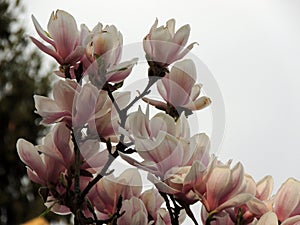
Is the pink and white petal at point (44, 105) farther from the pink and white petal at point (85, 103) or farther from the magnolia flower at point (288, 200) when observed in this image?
the magnolia flower at point (288, 200)

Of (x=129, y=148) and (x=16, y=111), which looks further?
(x=16, y=111)

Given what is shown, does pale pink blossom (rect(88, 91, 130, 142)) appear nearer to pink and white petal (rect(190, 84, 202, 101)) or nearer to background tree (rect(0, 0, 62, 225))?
pink and white petal (rect(190, 84, 202, 101))

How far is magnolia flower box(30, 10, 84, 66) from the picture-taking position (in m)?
0.38

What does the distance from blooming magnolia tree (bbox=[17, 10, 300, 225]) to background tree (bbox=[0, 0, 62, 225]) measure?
15.4ft

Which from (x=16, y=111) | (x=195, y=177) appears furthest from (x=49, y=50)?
(x=16, y=111)

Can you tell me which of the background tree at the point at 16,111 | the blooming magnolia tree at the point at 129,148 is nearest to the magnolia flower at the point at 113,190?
the blooming magnolia tree at the point at 129,148

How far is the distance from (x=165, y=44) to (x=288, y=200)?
4.1 inches

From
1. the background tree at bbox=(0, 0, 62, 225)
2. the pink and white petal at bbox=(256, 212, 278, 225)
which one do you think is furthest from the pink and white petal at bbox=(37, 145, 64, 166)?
the background tree at bbox=(0, 0, 62, 225)

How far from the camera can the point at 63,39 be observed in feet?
1.25

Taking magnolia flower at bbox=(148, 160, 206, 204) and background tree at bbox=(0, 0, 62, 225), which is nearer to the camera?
magnolia flower at bbox=(148, 160, 206, 204)

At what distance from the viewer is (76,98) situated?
0.35 meters

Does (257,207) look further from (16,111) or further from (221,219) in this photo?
(16,111)

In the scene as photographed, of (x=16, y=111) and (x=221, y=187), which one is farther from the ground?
(x=221, y=187)

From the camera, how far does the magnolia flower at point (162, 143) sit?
33 centimetres
